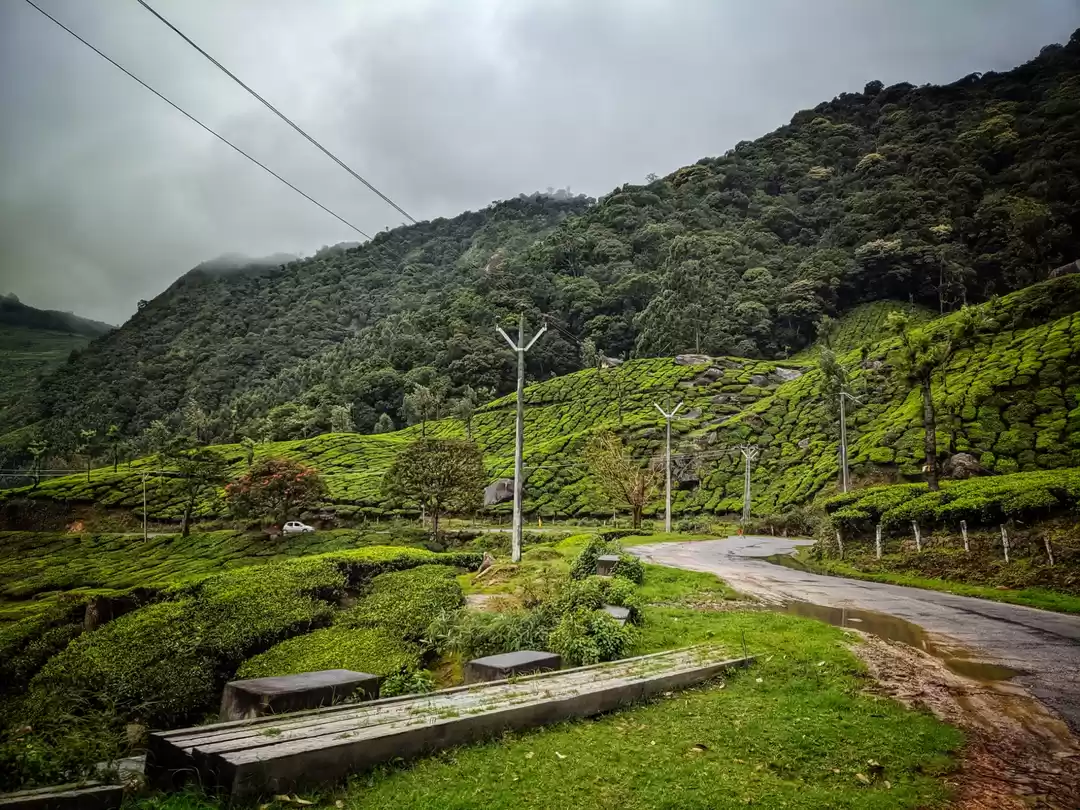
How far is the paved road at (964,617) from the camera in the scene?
8539 mm

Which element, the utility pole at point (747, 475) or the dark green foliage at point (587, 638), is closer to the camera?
the dark green foliage at point (587, 638)

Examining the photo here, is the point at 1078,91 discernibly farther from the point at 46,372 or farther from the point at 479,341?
the point at 46,372

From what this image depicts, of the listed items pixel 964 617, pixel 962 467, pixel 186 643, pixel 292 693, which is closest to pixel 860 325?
pixel 962 467

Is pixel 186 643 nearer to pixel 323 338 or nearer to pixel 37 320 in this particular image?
pixel 37 320

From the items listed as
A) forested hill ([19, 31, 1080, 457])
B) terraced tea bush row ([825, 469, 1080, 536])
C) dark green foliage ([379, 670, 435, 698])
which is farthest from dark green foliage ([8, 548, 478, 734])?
forested hill ([19, 31, 1080, 457])

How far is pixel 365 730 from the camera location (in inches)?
199

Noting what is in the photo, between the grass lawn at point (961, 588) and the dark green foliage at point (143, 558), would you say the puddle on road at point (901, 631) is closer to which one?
the grass lawn at point (961, 588)

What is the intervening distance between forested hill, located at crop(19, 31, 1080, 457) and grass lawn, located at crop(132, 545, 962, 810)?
65.4 meters

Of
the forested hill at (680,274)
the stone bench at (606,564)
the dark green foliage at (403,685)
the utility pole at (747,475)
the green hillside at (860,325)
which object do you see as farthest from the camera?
the forested hill at (680,274)

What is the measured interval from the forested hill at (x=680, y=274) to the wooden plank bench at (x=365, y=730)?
2580 inches

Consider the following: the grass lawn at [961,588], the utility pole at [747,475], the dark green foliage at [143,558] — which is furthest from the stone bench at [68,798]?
the utility pole at [747,475]

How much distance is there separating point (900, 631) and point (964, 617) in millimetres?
2696

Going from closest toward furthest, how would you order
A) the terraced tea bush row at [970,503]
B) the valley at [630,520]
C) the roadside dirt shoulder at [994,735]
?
the roadside dirt shoulder at [994,735] < the valley at [630,520] < the terraced tea bush row at [970,503]

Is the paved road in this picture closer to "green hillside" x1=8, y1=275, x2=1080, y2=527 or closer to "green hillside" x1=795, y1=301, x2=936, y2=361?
"green hillside" x1=8, y1=275, x2=1080, y2=527
